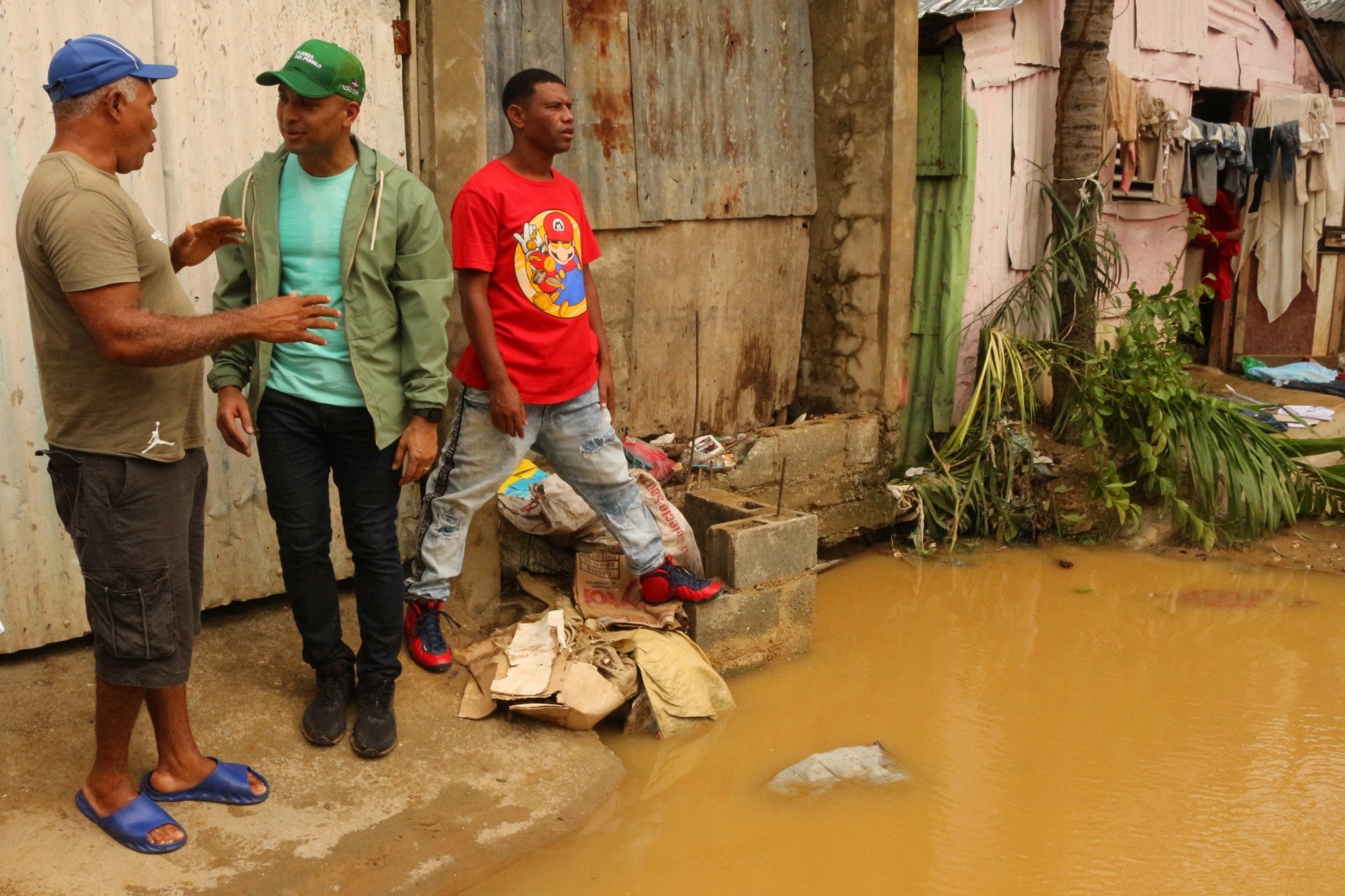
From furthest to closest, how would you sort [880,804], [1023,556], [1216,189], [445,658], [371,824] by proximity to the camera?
[1216,189]
[1023,556]
[445,658]
[880,804]
[371,824]

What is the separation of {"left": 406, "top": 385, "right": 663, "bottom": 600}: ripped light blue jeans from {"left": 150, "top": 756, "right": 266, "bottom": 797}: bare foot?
1.00 meters

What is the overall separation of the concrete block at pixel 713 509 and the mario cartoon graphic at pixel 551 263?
3.95 feet

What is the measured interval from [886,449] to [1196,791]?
2.85 meters

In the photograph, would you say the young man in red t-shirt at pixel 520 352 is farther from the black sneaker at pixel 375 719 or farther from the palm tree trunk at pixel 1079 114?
the palm tree trunk at pixel 1079 114

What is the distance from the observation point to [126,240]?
263 centimetres

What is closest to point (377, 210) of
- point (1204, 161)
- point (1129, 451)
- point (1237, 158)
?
point (1129, 451)

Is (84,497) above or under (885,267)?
under

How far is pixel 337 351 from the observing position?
129 inches

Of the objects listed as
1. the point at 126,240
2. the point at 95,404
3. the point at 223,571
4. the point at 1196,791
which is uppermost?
the point at 126,240

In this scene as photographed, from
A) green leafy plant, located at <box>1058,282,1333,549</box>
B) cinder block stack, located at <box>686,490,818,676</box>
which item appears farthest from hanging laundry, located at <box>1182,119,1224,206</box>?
cinder block stack, located at <box>686,490,818,676</box>

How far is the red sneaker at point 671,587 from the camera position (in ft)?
14.0

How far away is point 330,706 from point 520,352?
4.16ft

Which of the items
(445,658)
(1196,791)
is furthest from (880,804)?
(445,658)

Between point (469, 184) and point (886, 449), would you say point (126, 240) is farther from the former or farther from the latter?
point (886, 449)
